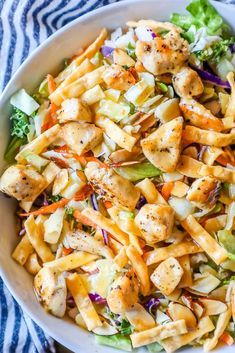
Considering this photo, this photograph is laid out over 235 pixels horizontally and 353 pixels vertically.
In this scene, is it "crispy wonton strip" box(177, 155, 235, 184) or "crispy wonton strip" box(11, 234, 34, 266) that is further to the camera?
"crispy wonton strip" box(11, 234, 34, 266)

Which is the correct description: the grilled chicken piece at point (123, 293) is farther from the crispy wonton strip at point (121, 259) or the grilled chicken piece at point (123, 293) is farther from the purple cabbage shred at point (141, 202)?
the purple cabbage shred at point (141, 202)

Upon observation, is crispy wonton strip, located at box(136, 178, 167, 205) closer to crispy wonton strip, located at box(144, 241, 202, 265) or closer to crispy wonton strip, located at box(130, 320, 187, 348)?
crispy wonton strip, located at box(144, 241, 202, 265)

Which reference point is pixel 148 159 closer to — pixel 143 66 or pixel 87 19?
pixel 143 66

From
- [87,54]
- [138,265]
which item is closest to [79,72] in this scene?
[87,54]

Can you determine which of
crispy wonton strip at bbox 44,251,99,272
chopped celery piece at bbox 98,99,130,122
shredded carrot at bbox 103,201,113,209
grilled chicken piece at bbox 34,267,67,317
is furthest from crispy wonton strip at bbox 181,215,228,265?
grilled chicken piece at bbox 34,267,67,317

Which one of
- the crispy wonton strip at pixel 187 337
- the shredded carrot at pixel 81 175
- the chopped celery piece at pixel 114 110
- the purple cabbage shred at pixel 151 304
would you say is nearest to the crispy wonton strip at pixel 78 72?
the chopped celery piece at pixel 114 110

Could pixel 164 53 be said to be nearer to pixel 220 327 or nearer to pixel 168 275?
pixel 168 275

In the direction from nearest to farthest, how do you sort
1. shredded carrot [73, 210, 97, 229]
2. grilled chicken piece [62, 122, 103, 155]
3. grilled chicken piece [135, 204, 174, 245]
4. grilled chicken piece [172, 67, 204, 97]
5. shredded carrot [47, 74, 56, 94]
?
grilled chicken piece [135, 204, 174, 245]
grilled chicken piece [172, 67, 204, 97]
grilled chicken piece [62, 122, 103, 155]
shredded carrot [73, 210, 97, 229]
shredded carrot [47, 74, 56, 94]
